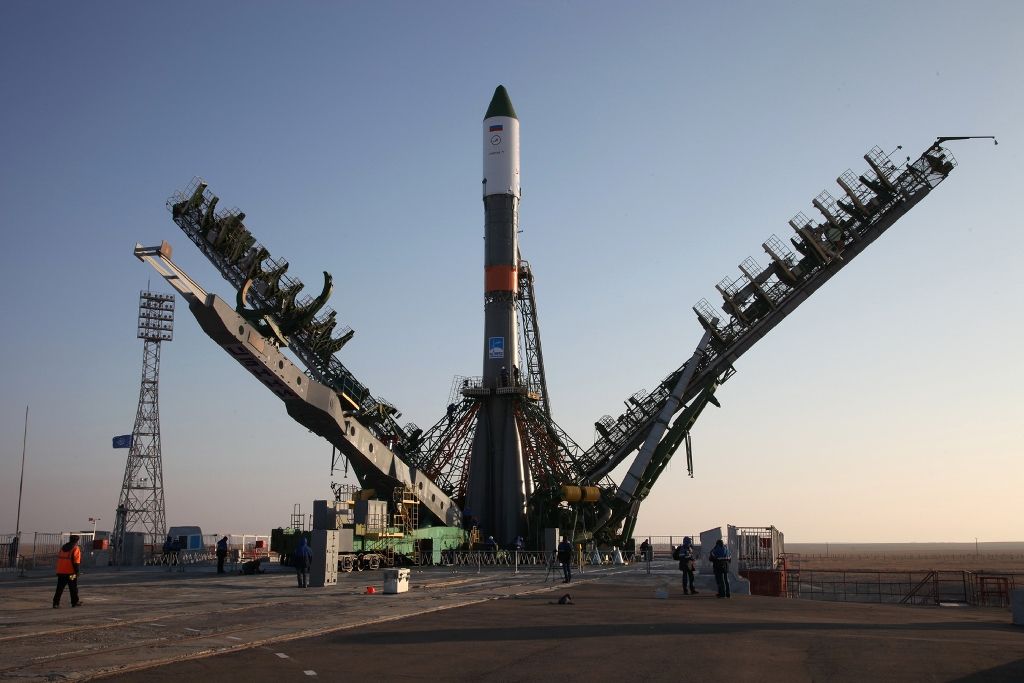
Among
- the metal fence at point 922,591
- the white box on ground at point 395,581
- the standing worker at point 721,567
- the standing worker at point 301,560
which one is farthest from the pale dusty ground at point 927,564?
the standing worker at point 301,560

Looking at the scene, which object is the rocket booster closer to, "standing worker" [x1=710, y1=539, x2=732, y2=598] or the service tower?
the service tower

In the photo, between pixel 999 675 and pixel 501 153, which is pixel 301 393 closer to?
pixel 501 153

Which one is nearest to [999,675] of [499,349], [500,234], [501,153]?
[499,349]

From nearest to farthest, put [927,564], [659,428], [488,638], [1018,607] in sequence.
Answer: [488,638] < [1018,607] < [659,428] < [927,564]

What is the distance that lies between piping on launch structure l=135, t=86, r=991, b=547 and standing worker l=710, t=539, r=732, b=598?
53.6 ft

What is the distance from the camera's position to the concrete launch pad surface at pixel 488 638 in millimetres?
10578

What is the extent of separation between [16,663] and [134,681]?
2.16 meters

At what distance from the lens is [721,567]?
22172 mm

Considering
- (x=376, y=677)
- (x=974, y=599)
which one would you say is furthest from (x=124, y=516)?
(x=376, y=677)

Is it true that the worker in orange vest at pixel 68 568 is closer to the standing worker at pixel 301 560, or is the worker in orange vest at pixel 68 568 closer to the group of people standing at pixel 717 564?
the standing worker at pixel 301 560

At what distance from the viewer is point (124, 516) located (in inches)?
2143

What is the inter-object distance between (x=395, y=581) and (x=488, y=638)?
9.67m

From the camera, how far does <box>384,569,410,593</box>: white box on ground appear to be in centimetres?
2258

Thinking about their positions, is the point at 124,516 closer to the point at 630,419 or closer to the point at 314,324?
the point at 314,324
